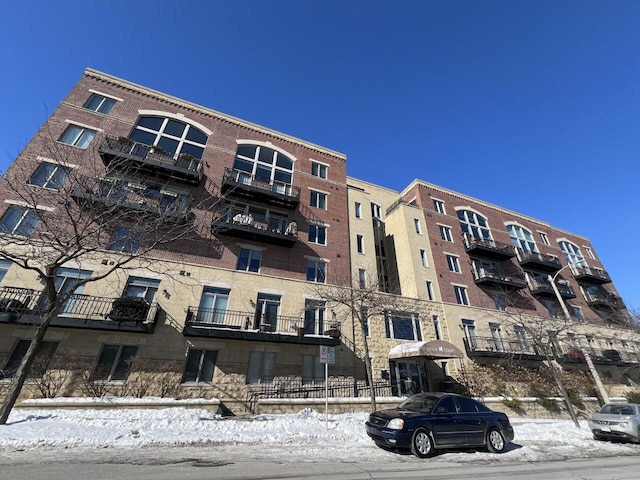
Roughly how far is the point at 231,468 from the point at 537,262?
116 feet

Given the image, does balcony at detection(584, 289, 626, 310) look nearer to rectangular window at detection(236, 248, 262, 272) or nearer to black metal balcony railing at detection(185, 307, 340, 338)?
black metal balcony railing at detection(185, 307, 340, 338)

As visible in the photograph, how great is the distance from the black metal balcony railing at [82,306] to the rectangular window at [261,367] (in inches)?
235

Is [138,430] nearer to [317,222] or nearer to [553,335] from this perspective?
[317,222]

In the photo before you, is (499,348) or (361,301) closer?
(361,301)

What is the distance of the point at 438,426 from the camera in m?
8.54

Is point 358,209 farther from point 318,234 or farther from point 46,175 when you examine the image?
point 46,175

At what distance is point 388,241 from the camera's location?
29594 mm

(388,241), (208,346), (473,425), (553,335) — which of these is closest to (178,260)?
(208,346)

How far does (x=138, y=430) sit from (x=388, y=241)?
2530cm

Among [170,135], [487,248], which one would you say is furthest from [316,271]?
[487,248]

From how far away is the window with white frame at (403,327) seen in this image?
828 inches

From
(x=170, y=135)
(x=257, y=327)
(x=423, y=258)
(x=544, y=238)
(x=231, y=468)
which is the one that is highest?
(x=544, y=238)

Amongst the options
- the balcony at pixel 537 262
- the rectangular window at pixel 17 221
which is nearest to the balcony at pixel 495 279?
the balcony at pixel 537 262

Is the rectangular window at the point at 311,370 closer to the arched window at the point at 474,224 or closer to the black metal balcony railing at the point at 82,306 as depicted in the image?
the black metal balcony railing at the point at 82,306
